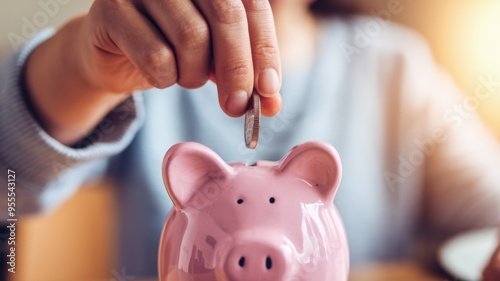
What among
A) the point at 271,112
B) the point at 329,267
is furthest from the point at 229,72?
the point at 329,267

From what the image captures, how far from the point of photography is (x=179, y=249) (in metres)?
0.45

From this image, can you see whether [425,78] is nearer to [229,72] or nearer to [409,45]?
[409,45]

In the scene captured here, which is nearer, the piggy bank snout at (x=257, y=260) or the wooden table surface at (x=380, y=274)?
the piggy bank snout at (x=257, y=260)

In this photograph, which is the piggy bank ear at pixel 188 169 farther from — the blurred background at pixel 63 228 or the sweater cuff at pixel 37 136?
the blurred background at pixel 63 228

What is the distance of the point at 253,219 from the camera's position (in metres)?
0.43

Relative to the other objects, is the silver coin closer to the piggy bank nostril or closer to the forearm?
the piggy bank nostril

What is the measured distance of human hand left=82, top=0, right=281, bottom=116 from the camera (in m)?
0.47

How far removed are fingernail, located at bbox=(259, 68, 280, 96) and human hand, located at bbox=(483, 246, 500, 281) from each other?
1.11 feet

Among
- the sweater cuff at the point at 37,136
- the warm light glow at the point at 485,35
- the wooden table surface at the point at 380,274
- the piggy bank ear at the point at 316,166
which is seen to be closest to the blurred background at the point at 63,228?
the sweater cuff at the point at 37,136

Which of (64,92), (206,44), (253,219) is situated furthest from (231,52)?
(64,92)

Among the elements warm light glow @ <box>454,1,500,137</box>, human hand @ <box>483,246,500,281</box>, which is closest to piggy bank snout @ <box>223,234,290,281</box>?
human hand @ <box>483,246,500,281</box>

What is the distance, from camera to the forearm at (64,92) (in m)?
0.73

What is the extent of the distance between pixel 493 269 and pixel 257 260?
337 millimetres

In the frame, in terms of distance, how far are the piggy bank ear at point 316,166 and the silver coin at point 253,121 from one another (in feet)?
0.11
